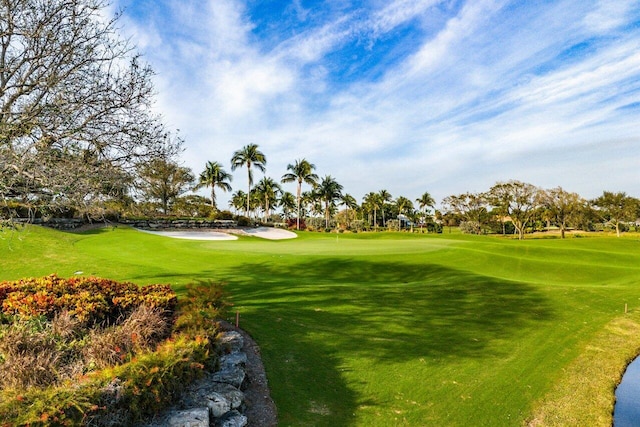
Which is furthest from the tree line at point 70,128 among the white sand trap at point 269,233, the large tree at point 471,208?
the large tree at point 471,208

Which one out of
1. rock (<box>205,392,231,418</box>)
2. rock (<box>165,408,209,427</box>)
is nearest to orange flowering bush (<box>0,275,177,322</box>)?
rock (<box>205,392,231,418</box>)

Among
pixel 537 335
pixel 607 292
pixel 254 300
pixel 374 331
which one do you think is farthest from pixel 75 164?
pixel 607 292

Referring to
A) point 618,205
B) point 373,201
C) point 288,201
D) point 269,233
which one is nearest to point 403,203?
point 373,201

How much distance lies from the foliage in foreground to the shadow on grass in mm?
1822

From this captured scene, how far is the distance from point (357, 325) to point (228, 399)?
554 centimetres

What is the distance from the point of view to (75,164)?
868cm

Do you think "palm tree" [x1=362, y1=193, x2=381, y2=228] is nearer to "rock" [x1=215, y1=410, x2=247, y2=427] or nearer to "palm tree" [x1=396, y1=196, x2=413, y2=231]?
"palm tree" [x1=396, y1=196, x2=413, y2=231]

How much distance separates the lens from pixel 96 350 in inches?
243

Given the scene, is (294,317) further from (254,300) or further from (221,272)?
(221,272)

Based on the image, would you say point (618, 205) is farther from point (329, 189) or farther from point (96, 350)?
point (96, 350)

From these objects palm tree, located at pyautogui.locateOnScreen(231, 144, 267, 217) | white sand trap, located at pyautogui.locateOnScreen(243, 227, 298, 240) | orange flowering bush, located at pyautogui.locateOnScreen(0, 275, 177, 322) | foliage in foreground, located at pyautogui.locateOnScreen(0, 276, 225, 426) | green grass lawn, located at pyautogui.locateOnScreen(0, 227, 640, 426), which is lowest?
green grass lawn, located at pyautogui.locateOnScreen(0, 227, 640, 426)

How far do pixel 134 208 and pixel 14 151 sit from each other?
134 inches

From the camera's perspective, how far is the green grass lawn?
7.02 meters

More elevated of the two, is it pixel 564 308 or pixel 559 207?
pixel 559 207
